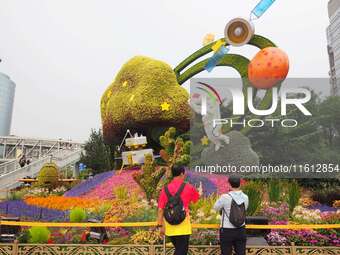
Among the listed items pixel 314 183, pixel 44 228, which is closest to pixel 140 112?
pixel 314 183

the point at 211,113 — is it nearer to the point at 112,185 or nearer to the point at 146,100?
the point at 146,100

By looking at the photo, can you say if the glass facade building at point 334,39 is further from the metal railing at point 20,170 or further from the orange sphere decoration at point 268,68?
the orange sphere decoration at point 268,68

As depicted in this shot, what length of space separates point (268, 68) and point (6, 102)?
357 ft

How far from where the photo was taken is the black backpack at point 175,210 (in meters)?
4.66

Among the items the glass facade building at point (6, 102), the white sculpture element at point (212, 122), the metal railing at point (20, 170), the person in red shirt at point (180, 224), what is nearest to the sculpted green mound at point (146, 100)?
the white sculpture element at point (212, 122)

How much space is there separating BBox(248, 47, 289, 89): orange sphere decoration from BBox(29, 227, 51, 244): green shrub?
40.9 feet

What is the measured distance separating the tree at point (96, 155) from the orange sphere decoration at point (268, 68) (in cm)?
1529

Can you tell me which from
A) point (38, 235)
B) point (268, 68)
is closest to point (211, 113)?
point (268, 68)

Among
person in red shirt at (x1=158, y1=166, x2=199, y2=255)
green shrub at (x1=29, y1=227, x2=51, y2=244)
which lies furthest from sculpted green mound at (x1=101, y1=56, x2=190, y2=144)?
person in red shirt at (x1=158, y1=166, x2=199, y2=255)

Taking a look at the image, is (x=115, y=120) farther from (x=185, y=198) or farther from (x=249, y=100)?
(x=185, y=198)

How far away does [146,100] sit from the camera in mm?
19359

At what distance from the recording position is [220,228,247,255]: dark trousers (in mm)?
4840

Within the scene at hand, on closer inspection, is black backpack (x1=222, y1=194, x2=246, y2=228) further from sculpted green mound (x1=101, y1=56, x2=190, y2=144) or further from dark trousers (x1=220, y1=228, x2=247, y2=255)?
sculpted green mound (x1=101, y1=56, x2=190, y2=144)

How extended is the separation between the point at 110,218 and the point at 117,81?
14120mm
